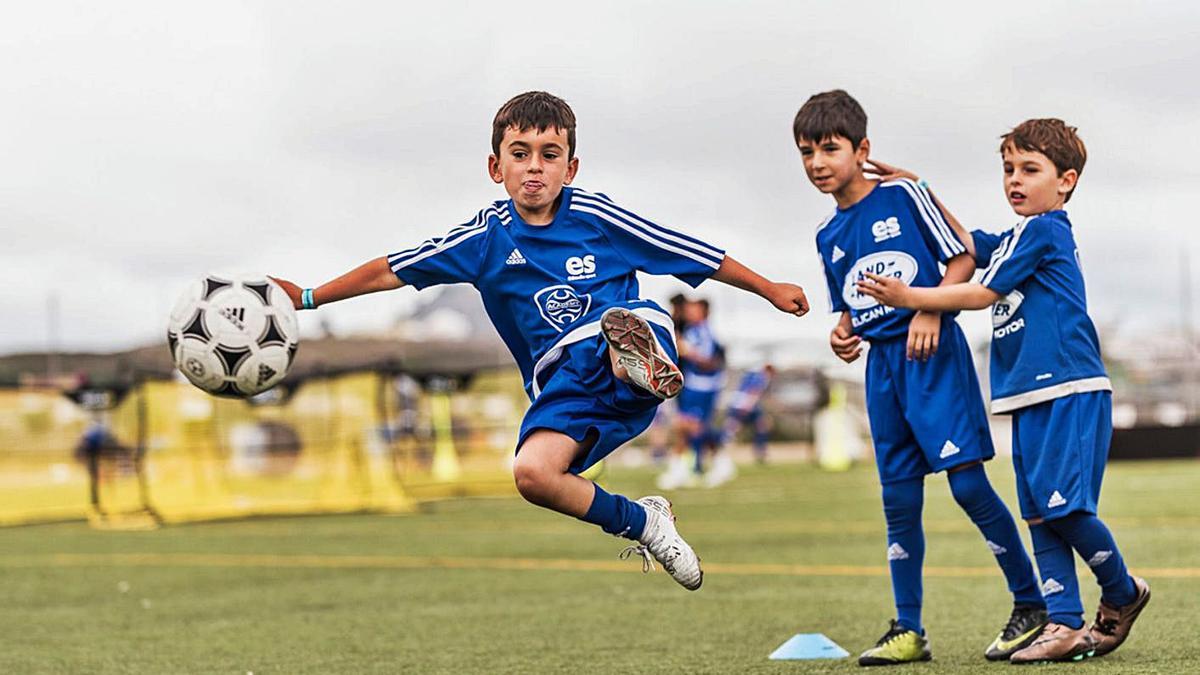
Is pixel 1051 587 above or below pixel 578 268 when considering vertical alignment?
below

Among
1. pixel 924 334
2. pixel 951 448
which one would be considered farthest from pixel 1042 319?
pixel 951 448

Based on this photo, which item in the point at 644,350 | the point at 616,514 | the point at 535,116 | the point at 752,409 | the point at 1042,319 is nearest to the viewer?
the point at 644,350

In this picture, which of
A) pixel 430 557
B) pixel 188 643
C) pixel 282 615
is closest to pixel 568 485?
pixel 188 643

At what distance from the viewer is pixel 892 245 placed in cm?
538

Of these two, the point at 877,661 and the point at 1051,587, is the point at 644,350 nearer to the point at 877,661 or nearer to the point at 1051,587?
the point at 877,661

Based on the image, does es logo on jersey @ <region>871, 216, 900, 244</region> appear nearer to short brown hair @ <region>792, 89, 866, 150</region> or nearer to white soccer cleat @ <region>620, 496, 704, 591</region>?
short brown hair @ <region>792, 89, 866, 150</region>

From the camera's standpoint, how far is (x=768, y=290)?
17.5ft

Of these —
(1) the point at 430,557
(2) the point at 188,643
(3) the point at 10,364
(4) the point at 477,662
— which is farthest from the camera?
(3) the point at 10,364

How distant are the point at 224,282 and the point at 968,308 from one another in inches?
101

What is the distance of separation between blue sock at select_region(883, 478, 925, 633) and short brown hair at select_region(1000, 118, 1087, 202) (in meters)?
1.16

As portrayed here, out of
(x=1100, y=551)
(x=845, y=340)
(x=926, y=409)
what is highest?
(x=845, y=340)

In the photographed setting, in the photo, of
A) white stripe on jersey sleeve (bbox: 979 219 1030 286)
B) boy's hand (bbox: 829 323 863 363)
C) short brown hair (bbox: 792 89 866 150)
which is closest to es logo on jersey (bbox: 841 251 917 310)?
boy's hand (bbox: 829 323 863 363)

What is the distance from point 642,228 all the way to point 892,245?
2.82 feet

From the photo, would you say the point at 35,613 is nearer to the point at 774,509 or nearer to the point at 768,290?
the point at 768,290
